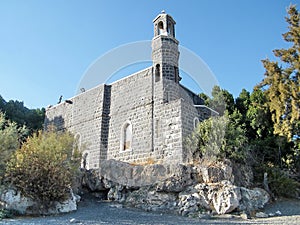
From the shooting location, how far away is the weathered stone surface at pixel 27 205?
9117 millimetres

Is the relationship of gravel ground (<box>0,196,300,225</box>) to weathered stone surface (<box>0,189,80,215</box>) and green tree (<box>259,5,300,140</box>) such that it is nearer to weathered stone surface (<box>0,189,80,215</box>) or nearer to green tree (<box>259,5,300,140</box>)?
weathered stone surface (<box>0,189,80,215</box>)

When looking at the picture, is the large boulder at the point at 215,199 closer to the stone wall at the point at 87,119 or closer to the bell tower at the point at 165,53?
the bell tower at the point at 165,53

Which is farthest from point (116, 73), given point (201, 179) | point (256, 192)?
point (256, 192)

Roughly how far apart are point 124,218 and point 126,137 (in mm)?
8062

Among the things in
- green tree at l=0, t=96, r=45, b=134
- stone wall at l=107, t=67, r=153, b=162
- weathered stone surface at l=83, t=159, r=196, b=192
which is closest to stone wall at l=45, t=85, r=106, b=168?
stone wall at l=107, t=67, r=153, b=162

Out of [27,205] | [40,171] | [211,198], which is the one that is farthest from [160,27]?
[27,205]

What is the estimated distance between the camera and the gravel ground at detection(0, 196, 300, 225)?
811 centimetres

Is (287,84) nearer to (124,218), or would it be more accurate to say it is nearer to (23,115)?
(124,218)

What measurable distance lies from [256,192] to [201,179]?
302cm

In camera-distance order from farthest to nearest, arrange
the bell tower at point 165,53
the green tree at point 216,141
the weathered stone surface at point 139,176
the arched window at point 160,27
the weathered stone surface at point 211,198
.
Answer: the arched window at point 160,27
the bell tower at point 165,53
the green tree at point 216,141
the weathered stone surface at point 139,176
the weathered stone surface at point 211,198

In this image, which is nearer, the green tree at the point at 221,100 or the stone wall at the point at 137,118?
the stone wall at the point at 137,118

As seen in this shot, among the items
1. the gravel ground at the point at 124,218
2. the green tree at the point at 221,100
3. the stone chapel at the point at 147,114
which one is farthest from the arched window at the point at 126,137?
the green tree at the point at 221,100

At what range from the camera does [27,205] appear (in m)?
9.40

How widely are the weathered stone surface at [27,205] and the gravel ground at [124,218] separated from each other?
0.50 meters
